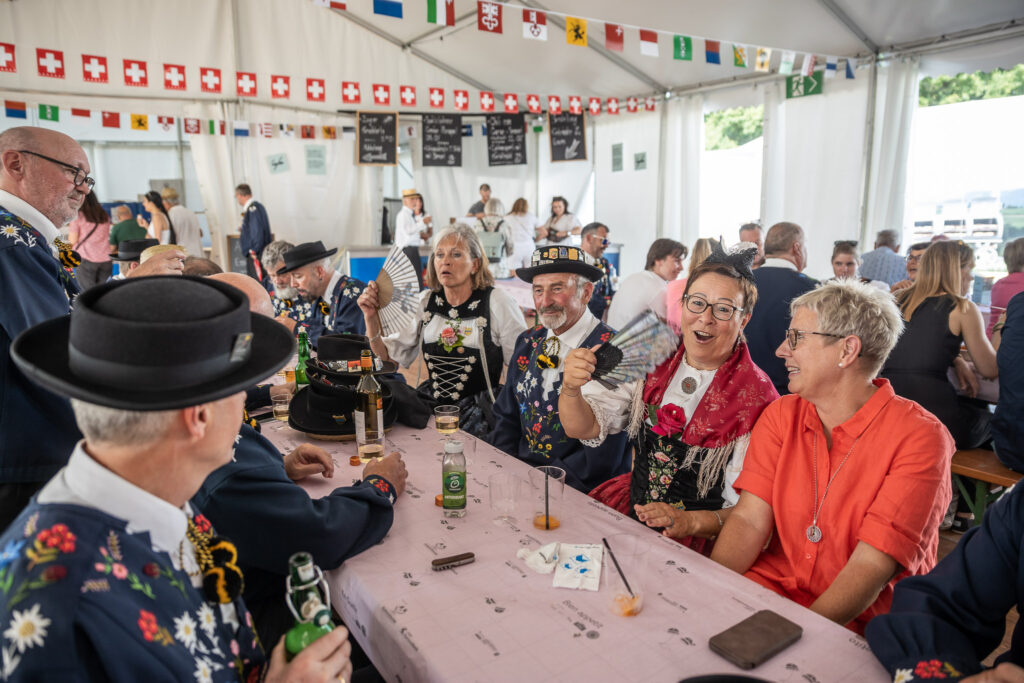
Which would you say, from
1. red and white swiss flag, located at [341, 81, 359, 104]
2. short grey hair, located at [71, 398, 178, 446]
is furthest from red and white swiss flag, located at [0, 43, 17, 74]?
short grey hair, located at [71, 398, 178, 446]

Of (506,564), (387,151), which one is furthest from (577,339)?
(387,151)

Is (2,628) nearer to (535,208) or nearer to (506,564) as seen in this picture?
(506,564)

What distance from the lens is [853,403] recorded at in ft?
5.94

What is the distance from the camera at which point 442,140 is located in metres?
10.5

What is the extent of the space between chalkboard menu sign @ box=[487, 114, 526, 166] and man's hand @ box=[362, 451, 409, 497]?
364 inches

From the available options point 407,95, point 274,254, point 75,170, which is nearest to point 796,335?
point 75,170

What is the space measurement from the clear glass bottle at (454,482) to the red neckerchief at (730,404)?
76cm

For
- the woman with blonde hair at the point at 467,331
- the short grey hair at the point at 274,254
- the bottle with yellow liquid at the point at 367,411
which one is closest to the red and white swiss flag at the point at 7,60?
the short grey hair at the point at 274,254

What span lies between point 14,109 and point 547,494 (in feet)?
31.1

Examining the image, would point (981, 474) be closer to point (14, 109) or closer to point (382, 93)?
point (382, 93)

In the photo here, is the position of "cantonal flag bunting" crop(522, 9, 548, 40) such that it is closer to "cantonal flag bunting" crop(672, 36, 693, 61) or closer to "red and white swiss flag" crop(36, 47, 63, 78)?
"cantonal flag bunting" crop(672, 36, 693, 61)

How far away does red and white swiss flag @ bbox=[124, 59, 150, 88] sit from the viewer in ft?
24.0

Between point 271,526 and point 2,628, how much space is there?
28.6 inches

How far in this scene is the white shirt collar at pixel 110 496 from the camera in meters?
0.93
